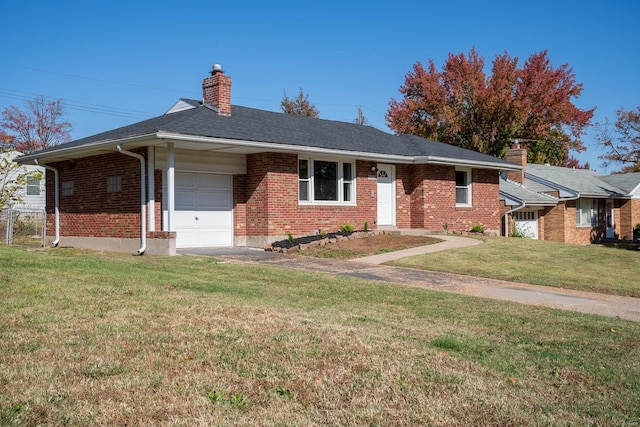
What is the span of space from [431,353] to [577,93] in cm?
3949

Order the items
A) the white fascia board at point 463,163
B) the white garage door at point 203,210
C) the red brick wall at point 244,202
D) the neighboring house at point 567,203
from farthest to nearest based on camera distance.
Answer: the neighboring house at point 567,203 → the white fascia board at point 463,163 → the white garage door at point 203,210 → the red brick wall at point 244,202

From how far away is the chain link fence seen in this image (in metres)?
22.6

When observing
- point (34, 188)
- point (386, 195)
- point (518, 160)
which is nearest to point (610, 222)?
point (518, 160)

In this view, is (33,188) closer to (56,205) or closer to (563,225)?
(56,205)

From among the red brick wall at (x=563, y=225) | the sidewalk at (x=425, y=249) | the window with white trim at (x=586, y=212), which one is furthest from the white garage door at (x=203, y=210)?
the window with white trim at (x=586, y=212)

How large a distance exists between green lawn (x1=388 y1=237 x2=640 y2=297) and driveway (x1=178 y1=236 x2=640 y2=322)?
0.68 m

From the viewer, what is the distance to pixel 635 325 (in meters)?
8.23

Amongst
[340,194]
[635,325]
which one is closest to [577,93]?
[340,194]

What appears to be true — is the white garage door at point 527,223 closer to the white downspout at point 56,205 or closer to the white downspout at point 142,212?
the white downspout at point 142,212

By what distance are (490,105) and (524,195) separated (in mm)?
11678

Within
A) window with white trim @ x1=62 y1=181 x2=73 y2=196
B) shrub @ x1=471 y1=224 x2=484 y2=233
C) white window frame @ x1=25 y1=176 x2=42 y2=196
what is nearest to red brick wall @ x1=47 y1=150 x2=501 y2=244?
window with white trim @ x1=62 y1=181 x2=73 y2=196

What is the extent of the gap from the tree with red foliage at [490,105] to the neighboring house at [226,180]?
60.2 ft

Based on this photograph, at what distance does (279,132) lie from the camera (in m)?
19.2

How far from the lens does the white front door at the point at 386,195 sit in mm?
22053
